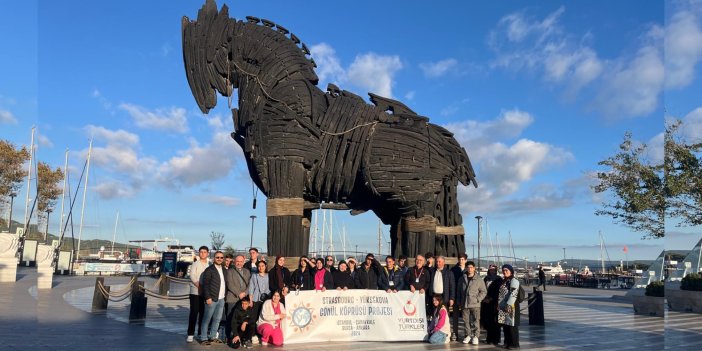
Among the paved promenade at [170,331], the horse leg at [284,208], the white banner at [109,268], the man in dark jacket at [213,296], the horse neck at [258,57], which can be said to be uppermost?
the horse neck at [258,57]

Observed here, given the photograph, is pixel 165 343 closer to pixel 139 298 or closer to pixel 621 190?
pixel 139 298

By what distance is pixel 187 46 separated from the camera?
35.9ft

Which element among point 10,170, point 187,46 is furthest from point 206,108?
point 10,170

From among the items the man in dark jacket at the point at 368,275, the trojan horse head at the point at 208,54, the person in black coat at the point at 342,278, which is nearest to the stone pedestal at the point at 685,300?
the man in dark jacket at the point at 368,275

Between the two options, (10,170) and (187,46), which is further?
(10,170)

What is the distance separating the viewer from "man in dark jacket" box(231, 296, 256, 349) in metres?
8.63

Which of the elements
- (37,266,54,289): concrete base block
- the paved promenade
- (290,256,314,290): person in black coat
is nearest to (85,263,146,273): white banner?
(37,266,54,289): concrete base block

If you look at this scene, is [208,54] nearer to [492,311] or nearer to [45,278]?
[492,311]

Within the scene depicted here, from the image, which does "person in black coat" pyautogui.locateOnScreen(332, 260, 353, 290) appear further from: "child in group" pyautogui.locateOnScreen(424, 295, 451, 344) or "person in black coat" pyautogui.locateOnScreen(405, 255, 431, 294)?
"child in group" pyautogui.locateOnScreen(424, 295, 451, 344)

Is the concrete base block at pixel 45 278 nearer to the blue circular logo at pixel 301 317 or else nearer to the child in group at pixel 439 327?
the blue circular logo at pixel 301 317

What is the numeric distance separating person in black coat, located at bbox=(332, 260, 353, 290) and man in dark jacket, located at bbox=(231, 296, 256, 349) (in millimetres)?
1794

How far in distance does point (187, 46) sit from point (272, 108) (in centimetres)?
232

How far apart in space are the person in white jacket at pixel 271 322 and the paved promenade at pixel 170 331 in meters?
0.29

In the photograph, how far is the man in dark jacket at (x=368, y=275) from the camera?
10.2 metres
